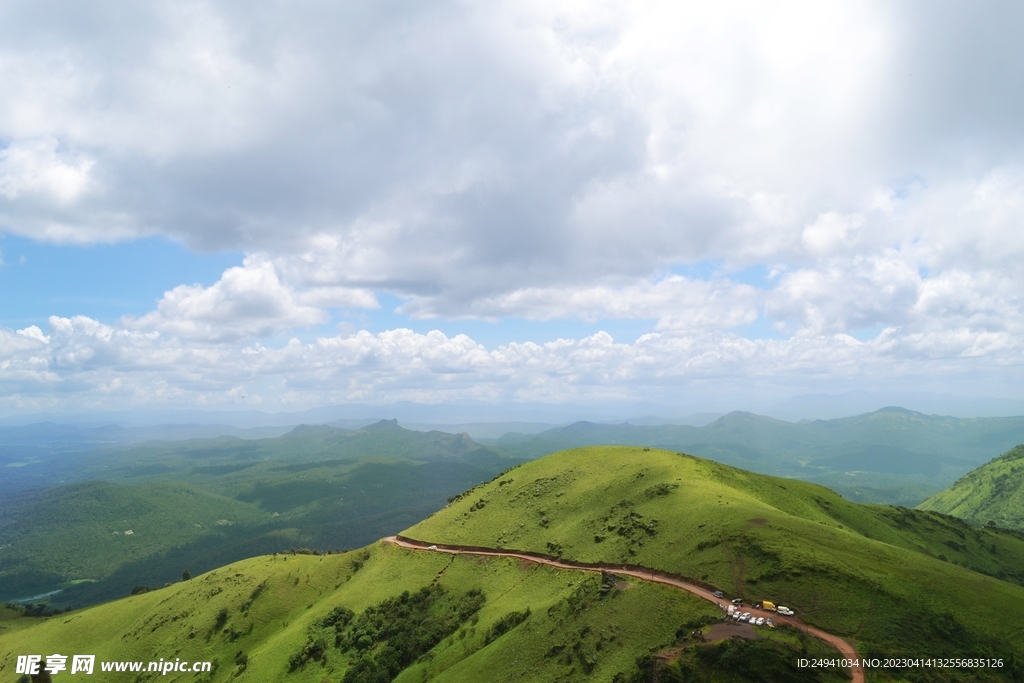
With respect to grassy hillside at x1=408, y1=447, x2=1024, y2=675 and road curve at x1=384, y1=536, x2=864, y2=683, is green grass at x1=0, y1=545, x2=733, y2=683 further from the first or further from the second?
grassy hillside at x1=408, y1=447, x2=1024, y2=675

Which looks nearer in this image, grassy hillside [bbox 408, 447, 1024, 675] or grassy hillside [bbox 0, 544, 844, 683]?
grassy hillside [bbox 408, 447, 1024, 675]

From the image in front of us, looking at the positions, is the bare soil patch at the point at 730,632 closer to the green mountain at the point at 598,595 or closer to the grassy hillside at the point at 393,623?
the green mountain at the point at 598,595

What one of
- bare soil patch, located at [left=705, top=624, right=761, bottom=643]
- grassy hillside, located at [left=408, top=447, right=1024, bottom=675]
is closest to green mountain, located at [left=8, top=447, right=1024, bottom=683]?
grassy hillside, located at [left=408, top=447, right=1024, bottom=675]

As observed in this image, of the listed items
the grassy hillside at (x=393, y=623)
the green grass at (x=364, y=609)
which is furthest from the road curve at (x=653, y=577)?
the grassy hillside at (x=393, y=623)

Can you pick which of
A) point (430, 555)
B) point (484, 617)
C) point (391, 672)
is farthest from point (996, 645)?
point (430, 555)

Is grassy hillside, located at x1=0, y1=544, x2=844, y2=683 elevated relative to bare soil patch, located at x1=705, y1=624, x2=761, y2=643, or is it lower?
lower

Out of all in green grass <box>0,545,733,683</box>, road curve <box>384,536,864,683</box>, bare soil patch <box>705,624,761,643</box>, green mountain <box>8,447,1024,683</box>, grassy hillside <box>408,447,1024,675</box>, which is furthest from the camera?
green grass <box>0,545,733,683</box>

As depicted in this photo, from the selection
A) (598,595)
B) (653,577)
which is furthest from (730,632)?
(598,595)

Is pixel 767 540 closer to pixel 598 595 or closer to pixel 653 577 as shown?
pixel 653 577
